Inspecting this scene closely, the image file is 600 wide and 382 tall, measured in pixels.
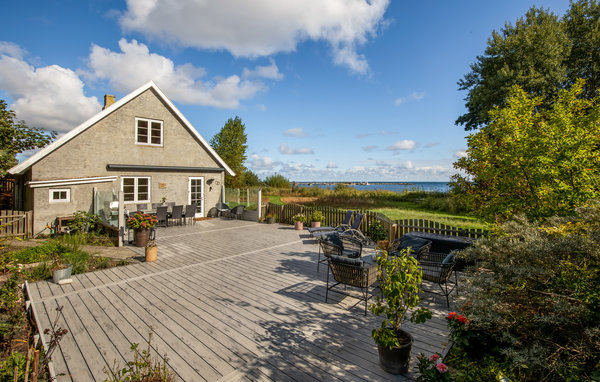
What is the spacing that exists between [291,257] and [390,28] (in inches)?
386

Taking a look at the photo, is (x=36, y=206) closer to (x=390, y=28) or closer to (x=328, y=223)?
(x=328, y=223)

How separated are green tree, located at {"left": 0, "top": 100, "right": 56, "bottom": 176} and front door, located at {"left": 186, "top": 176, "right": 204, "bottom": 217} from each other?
748cm

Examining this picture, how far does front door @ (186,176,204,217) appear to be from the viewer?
15151mm

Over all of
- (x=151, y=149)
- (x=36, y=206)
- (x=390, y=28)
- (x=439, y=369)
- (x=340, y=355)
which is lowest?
(x=340, y=355)

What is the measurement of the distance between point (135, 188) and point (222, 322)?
11.5 m

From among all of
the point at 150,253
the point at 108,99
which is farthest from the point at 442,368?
the point at 108,99

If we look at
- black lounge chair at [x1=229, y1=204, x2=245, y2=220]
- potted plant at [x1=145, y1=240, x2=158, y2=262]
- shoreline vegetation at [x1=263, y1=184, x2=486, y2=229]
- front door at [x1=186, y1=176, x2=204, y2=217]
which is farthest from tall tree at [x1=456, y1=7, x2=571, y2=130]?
potted plant at [x1=145, y1=240, x2=158, y2=262]

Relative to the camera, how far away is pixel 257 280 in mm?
6172

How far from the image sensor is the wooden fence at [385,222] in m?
8.21

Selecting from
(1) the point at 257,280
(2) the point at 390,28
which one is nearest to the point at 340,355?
(1) the point at 257,280

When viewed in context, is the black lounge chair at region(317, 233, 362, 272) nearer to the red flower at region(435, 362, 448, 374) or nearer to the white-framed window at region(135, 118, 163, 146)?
the red flower at region(435, 362, 448, 374)

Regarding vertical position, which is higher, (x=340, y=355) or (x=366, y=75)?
(x=366, y=75)

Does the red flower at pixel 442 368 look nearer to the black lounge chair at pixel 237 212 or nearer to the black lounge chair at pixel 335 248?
the black lounge chair at pixel 335 248

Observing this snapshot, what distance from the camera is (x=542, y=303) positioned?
281 cm
